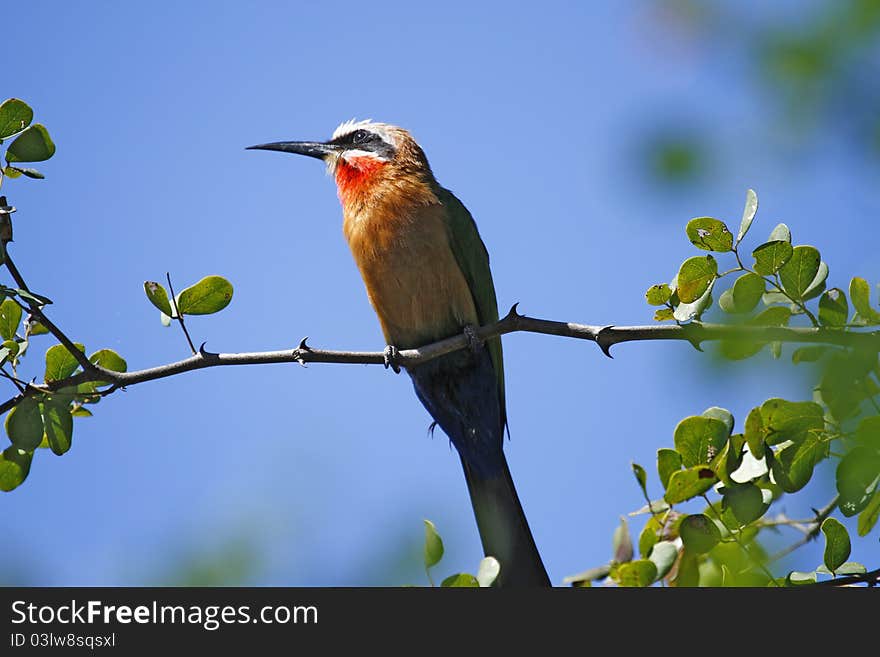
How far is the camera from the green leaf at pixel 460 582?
1.75 meters

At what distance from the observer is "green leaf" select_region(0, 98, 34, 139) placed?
7.55 feet

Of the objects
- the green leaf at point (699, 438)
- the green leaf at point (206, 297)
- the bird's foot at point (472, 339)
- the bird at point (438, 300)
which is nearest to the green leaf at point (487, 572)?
the green leaf at point (699, 438)

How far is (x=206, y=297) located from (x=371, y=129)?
2.47 metres

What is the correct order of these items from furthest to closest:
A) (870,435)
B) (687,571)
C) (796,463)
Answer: (687,571)
(796,463)
(870,435)

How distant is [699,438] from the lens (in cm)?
209

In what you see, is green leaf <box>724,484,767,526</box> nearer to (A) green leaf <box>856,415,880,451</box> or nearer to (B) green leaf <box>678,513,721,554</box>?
(B) green leaf <box>678,513,721,554</box>

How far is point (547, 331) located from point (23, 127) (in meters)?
1.58

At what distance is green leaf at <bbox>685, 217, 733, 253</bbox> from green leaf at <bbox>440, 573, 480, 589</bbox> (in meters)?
0.96

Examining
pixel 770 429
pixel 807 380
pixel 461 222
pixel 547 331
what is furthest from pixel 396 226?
pixel 807 380

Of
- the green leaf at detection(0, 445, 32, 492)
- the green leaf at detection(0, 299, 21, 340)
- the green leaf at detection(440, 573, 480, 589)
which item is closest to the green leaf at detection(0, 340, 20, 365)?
the green leaf at detection(0, 299, 21, 340)

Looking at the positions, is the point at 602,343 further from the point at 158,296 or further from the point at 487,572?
the point at 158,296

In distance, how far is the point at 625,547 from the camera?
2471 mm

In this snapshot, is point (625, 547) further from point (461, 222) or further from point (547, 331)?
point (461, 222)

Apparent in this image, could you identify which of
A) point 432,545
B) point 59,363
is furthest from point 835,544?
point 59,363
